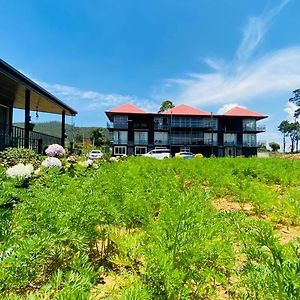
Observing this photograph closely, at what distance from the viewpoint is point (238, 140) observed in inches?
2064

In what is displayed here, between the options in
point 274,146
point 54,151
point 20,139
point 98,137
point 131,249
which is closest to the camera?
point 131,249

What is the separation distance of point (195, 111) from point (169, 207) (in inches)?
2015

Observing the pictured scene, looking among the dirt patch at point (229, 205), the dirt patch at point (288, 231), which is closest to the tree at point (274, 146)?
the dirt patch at point (229, 205)

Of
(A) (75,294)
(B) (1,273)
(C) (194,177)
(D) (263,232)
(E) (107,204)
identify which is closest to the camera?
(A) (75,294)

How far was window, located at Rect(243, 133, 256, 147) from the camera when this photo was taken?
5247 centimetres

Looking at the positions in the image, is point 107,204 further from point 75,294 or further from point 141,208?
point 75,294

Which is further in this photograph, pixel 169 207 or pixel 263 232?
pixel 169 207

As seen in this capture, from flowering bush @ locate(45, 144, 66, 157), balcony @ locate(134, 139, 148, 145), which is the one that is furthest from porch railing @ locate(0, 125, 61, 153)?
balcony @ locate(134, 139, 148, 145)

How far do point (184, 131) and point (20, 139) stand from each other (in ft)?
116

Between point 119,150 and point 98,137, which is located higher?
point 98,137

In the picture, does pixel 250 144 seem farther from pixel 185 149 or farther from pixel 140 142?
pixel 140 142

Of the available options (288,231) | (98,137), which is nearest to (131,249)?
(288,231)

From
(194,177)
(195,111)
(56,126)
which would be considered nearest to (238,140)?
(195,111)

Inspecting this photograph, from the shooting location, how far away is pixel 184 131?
5166 centimetres
